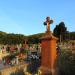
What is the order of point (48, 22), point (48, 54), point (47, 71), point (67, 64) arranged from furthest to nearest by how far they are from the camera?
point (48, 22), point (67, 64), point (48, 54), point (47, 71)

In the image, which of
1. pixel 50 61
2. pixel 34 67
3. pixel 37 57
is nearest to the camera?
pixel 50 61

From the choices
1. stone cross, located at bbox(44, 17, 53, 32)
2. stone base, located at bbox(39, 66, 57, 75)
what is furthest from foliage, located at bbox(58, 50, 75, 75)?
stone cross, located at bbox(44, 17, 53, 32)

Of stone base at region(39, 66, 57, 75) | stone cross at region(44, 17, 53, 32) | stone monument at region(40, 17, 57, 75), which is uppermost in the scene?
stone cross at region(44, 17, 53, 32)

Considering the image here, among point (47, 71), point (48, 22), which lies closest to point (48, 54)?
point (47, 71)

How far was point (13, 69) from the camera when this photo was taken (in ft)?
42.4

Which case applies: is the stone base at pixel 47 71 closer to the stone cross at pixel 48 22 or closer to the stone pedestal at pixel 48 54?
the stone pedestal at pixel 48 54

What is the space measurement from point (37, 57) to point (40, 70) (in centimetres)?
443

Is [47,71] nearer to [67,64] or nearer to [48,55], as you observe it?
[48,55]

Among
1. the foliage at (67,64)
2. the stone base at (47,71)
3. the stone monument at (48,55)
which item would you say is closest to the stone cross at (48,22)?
the stone monument at (48,55)

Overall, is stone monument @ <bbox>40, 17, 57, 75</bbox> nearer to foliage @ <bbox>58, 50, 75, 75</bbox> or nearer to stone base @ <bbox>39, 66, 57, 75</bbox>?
stone base @ <bbox>39, 66, 57, 75</bbox>

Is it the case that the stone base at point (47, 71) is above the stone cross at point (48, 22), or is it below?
below

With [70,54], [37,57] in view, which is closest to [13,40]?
[37,57]

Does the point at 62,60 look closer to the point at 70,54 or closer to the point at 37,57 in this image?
the point at 70,54

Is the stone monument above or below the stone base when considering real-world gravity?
above
